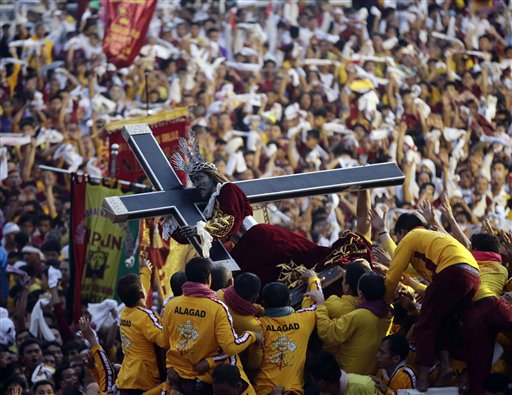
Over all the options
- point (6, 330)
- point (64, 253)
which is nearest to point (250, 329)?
point (6, 330)

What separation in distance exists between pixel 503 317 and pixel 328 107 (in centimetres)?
1185

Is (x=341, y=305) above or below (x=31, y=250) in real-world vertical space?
above

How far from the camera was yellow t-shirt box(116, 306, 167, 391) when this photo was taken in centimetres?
1020

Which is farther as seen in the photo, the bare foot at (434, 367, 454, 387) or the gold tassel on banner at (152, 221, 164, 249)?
the gold tassel on banner at (152, 221, 164, 249)

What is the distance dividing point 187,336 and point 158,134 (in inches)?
242

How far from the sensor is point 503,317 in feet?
31.6

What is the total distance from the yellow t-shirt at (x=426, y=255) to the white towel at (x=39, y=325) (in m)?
5.12

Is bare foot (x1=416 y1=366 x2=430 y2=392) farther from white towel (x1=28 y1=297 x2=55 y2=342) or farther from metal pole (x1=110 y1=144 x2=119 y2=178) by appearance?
metal pole (x1=110 y1=144 x2=119 y2=178)

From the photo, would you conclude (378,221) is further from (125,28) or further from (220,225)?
(125,28)

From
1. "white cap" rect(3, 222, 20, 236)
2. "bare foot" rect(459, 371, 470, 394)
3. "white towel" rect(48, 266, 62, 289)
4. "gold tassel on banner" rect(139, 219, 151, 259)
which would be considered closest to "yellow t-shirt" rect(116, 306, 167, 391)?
"bare foot" rect(459, 371, 470, 394)

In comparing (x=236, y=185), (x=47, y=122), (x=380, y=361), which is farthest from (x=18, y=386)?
(x=47, y=122)

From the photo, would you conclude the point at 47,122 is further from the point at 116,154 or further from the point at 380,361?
the point at 380,361

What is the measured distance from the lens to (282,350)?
988 cm

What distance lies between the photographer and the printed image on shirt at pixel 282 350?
9875 millimetres
